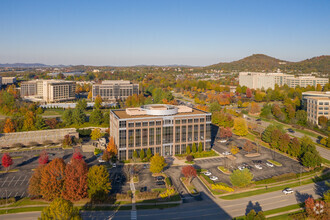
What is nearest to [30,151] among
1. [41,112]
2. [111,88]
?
[41,112]

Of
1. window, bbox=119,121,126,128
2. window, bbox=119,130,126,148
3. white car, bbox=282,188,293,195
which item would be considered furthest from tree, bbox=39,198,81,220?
white car, bbox=282,188,293,195

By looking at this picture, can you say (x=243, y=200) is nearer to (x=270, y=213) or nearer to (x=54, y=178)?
(x=270, y=213)

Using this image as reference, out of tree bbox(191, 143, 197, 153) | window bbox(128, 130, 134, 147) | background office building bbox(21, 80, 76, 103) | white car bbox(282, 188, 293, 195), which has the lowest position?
white car bbox(282, 188, 293, 195)

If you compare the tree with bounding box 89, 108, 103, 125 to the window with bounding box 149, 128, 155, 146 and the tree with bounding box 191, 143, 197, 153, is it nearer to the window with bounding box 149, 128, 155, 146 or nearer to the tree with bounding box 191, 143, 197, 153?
the window with bounding box 149, 128, 155, 146

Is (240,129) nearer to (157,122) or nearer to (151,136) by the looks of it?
(157,122)

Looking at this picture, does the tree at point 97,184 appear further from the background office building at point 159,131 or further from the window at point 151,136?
the window at point 151,136

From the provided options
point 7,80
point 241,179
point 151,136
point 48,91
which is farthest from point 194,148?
point 7,80

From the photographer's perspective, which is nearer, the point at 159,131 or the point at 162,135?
the point at 159,131

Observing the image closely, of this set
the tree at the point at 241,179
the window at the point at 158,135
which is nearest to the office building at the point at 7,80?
the window at the point at 158,135

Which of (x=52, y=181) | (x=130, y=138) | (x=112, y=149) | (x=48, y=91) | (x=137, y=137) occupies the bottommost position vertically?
(x=52, y=181)
